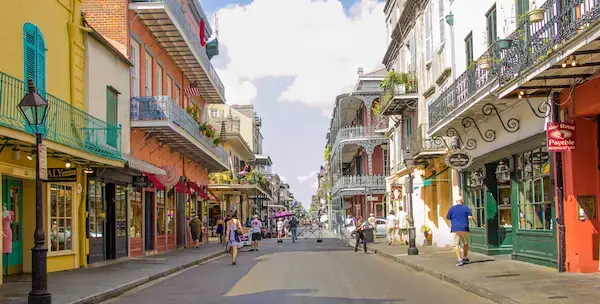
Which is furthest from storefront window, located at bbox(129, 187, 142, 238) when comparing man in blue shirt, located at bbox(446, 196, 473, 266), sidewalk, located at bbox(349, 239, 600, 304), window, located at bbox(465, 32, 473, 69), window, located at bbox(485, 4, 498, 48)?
window, located at bbox(485, 4, 498, 48)

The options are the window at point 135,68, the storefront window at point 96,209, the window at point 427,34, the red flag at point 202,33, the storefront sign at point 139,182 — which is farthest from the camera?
the red flag at point 202,33

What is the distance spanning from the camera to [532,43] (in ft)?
43.5

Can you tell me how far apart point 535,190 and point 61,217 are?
12342 mm

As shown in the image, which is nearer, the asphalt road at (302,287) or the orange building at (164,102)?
the asphalt road at (302,287)

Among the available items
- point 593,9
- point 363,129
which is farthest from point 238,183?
point 593,9

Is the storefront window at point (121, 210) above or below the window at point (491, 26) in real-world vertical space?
below

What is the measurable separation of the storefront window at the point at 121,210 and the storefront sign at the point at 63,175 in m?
5.36

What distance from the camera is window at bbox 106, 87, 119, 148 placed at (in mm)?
20625

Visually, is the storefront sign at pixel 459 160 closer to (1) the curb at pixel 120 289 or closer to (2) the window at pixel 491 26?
(2) the window at pixel 491 26

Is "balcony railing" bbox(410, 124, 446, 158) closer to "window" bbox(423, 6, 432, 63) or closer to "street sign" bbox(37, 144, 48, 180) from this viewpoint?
"window" bbox(423, 6, 432, 63)

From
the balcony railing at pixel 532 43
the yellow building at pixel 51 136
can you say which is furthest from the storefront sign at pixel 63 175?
the balcony railing at pixel 532 43

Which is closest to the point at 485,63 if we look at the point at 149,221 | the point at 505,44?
the point at 505,44

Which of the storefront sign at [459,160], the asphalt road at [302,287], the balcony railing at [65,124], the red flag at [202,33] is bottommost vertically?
the asphalt road at [302,287]

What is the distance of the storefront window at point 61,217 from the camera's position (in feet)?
59.8
